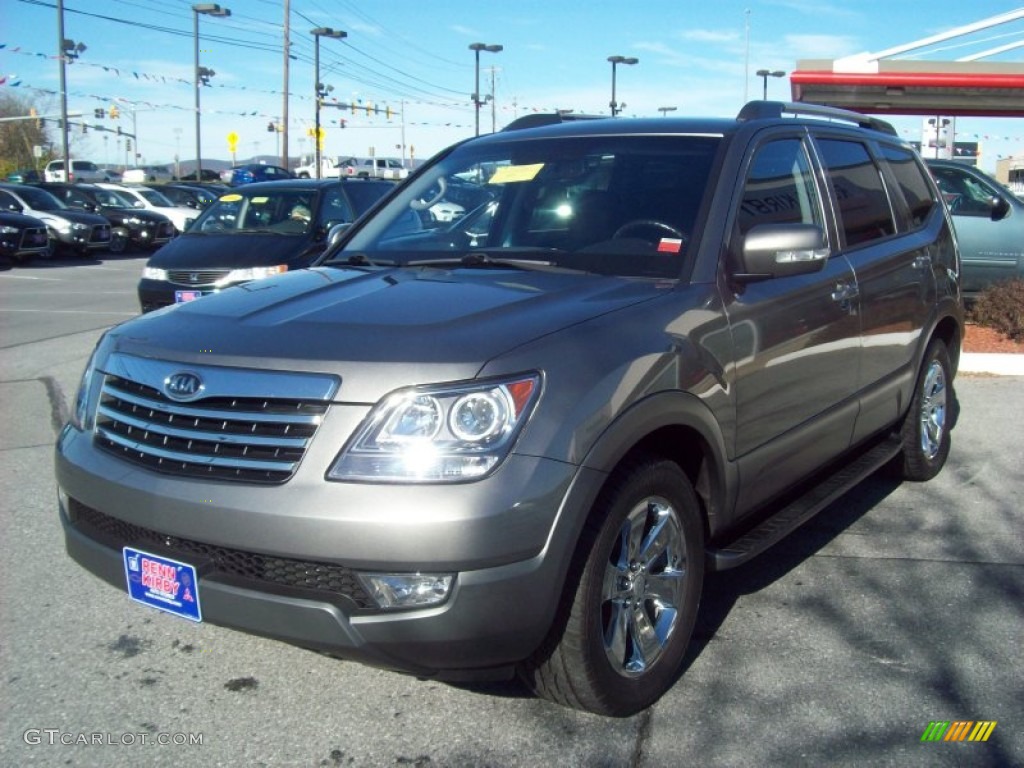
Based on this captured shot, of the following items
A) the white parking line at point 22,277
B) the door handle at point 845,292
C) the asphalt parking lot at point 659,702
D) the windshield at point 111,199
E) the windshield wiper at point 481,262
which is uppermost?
the windshield at point 111,199

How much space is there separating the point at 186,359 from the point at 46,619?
5.20 feet

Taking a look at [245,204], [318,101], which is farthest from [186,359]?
[318,101]

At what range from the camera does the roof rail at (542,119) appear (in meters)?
4.95

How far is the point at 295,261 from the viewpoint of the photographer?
10250mm

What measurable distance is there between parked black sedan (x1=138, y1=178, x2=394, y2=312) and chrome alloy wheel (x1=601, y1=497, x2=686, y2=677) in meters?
7.12

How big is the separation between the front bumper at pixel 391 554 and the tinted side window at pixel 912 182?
3.43 m

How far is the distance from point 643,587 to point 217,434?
54.9 inches

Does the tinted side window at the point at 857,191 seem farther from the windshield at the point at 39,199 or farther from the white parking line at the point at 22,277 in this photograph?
the windshield at the point at 39,199

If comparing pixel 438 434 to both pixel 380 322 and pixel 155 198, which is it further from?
pixel 155 198

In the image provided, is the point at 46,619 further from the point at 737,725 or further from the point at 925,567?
the point at 925,567

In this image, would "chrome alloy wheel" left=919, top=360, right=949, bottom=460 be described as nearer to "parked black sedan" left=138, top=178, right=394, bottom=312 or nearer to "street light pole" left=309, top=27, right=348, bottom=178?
"parked black sedan" left=138, top=178, right=394, bottom=312

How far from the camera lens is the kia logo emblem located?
2.92 metres

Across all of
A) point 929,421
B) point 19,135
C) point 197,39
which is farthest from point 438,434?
point 19,135

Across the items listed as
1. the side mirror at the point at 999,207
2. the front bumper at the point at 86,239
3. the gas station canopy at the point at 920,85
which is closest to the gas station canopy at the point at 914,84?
the gas station canopy at the point at 920,85
